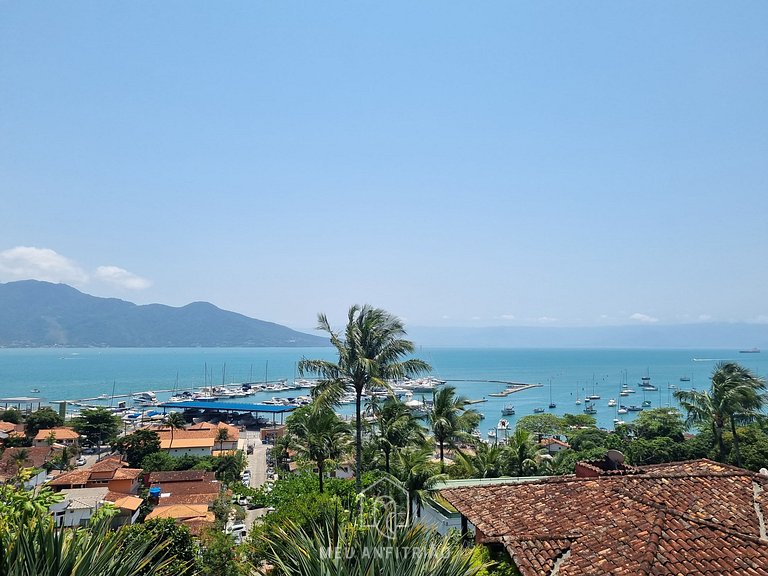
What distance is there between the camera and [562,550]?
8836 mm


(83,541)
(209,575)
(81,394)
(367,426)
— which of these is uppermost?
(83,541)

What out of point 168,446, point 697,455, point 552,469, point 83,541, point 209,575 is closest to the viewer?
point 83,541

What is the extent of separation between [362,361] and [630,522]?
9.50 m

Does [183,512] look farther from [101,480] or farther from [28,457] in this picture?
[28,457]

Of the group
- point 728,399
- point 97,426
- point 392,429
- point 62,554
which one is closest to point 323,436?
point 392,429

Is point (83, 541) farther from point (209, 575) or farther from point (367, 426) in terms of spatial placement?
point (367, 426)

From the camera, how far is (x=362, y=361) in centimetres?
1695

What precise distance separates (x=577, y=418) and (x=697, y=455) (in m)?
36.5

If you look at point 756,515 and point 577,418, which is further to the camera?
point 577,418

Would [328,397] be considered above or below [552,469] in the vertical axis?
above

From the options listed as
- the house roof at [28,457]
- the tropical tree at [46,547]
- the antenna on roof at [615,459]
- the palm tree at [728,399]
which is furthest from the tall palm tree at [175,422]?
the tropical tree at [46,547]

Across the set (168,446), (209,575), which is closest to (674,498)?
(209,575)

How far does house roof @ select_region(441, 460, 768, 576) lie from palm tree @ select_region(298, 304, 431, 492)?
5.52 m

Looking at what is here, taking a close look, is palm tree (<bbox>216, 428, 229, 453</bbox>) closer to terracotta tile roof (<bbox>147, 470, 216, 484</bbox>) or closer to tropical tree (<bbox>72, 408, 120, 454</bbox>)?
tropical tree (<bbox>72, 408, 120, 454</bbox>)
